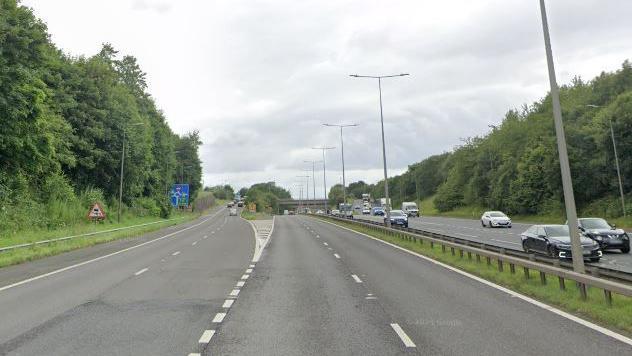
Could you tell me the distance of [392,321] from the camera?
31.6 ft

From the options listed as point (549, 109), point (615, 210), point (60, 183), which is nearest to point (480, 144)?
point (549, 109)

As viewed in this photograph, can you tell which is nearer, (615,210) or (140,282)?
(140,282)

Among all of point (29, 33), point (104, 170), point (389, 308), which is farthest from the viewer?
point (104, 170)

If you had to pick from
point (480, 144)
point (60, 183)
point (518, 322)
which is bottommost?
point (518, 322)

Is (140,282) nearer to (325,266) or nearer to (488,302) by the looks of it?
(325,266)

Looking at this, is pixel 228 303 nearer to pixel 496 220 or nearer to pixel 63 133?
pixel 496 220

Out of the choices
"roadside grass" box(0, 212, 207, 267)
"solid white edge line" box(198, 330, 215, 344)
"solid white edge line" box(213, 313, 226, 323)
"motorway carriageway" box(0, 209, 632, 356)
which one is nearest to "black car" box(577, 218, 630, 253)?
"motorway carriageway" box(0, 209, 632, 356)

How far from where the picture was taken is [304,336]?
8.48 metres

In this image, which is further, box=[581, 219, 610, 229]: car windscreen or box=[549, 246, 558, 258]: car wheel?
box=[581, 219, 610, 229]: car windscreen

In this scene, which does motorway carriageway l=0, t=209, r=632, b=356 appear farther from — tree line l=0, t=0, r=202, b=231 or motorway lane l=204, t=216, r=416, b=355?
tree line l=0, t=0, r=202, b=231

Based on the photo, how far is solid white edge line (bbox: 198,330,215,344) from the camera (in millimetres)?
8133

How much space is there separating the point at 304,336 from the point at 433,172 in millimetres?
150715

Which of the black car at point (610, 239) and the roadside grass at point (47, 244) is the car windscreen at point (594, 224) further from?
the roadside grass at point (47, 244)

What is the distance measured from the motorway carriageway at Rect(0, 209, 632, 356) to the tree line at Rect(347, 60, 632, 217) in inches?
1537
